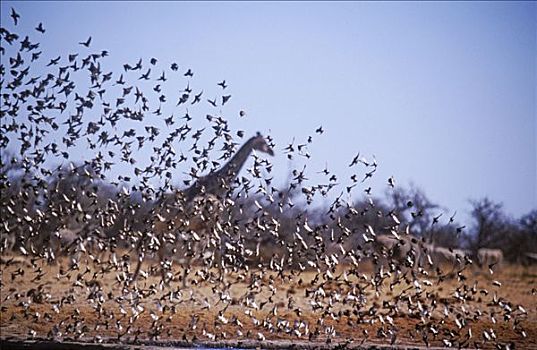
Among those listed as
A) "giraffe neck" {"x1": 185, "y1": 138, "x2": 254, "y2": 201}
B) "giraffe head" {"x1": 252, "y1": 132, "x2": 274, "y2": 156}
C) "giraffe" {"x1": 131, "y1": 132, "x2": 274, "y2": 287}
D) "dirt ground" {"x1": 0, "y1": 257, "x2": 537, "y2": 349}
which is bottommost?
"dirt ground" {"x1": 0, "y1": 257, "x2": 537, "y2": 349}

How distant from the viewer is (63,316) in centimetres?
892

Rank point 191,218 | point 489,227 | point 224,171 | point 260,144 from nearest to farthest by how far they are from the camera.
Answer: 1. point 191,218
2. point 224,171
3. point 260,144
4. point 489,227

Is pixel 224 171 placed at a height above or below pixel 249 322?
above

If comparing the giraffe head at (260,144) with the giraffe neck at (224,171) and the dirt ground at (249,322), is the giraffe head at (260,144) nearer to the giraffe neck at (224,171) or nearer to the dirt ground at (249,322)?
the giraffe neck at (224,171)

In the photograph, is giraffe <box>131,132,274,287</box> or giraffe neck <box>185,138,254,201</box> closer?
giraffe <box>131,132,274,287</box>

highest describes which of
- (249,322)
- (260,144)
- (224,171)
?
(260,144)

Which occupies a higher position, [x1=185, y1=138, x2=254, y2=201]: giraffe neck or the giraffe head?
the giraffe head

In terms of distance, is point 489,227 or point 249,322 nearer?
point 249,322

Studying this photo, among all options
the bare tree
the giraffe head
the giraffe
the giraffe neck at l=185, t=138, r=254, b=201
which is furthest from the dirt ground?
the bare tree

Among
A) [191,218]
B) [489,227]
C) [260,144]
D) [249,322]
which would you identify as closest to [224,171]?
[260,144]

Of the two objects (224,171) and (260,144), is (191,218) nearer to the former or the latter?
(224,171)

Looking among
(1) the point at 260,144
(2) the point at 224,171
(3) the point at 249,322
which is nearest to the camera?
(3) the point at 249,322

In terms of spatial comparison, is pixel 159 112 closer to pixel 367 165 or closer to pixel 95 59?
pixel 95 59

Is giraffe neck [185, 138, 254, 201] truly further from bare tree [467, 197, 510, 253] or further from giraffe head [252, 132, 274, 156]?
bare tree [467, 197, 510, 253]
